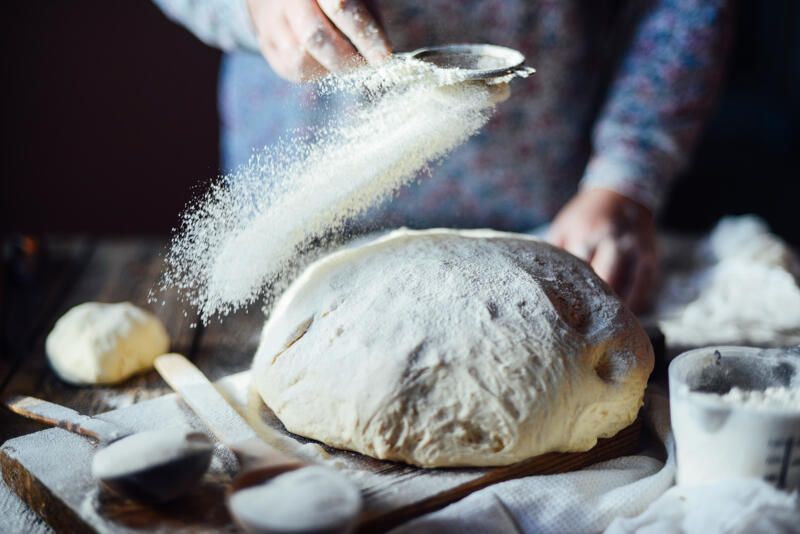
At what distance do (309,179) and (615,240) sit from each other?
23.0 inches

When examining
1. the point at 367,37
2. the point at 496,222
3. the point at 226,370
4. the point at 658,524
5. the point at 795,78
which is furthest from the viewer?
the point at 795,78

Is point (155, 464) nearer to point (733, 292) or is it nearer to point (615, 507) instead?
point (615, 507)

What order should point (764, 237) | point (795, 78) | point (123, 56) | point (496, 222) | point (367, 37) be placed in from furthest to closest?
point (795, 78), point (123, 56), point (496, 222), point (764, 237), point (367, 37)

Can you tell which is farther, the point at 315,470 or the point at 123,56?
the point at 123,56

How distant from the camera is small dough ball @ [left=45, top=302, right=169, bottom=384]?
1.25 metres

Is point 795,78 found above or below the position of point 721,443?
below

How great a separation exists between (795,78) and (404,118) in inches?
94.1

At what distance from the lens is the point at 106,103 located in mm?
2650

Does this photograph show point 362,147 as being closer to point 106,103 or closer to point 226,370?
point 226,370

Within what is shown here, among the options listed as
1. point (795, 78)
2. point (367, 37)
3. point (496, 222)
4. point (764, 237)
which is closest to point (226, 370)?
point (367, 37)

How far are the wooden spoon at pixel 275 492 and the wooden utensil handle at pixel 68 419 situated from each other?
0.11 metres

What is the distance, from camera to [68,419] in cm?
101

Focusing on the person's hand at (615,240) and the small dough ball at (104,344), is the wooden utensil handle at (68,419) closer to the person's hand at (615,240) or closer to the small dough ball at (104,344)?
the small dough ball at (104,344)

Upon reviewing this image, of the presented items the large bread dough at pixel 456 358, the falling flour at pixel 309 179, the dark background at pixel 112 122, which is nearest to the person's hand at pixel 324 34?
the falling flour at pixel 309 179
